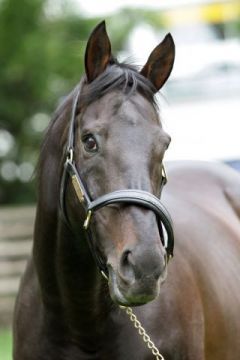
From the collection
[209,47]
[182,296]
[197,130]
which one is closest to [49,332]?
[182,296]

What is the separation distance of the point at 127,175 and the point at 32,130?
816 centimetres

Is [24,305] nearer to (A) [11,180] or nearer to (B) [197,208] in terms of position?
(B) [197,208]

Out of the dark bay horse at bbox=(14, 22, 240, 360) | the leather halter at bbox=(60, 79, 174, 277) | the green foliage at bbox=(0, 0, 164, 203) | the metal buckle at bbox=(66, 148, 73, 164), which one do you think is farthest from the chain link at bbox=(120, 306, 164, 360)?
the green foliage at bbox=(0, 0, 164, 203)

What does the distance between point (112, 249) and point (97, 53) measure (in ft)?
2.82

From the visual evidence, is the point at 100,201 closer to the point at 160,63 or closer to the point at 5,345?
the point at 160,63

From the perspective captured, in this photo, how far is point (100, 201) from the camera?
3.65 meters

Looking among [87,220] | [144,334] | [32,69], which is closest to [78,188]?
[87,220]

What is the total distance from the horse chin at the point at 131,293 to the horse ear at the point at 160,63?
3.17 feet

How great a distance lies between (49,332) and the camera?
165 inches

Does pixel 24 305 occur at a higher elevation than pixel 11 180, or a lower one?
higher

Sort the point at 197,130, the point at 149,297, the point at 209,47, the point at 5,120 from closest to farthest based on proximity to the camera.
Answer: the point at 149,297 < the point at 5,120 < the point at 197,130 < the point at 209,47

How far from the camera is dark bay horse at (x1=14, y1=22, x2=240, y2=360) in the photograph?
3.56 meters

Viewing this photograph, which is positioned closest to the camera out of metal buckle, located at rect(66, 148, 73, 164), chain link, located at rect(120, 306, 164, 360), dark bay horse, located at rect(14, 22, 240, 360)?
dark bay horse, located at rect(14, 22, 240, 360)

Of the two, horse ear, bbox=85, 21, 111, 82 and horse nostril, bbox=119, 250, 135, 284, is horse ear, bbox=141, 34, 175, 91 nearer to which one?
horse ear, bbox=85, 21, 111, 82
